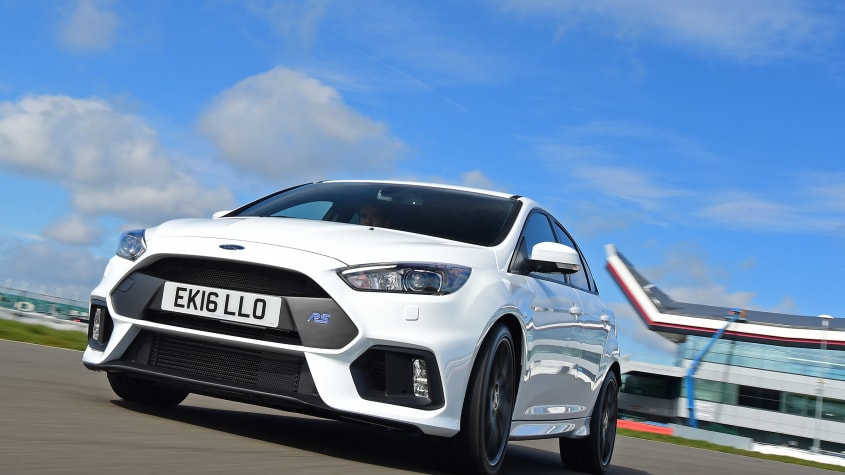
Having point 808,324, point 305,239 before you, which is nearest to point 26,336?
point 305,239

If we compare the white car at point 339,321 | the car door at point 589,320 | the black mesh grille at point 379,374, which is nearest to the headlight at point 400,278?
the white car at point 339,321

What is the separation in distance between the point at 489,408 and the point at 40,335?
1083 cm

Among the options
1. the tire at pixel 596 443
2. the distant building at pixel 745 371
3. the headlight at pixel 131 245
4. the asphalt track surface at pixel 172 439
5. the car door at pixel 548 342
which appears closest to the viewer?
the asphalt track surface at pixel 172 439

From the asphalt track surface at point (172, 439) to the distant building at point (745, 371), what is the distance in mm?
58585

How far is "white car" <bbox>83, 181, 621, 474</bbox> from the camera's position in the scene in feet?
16.2

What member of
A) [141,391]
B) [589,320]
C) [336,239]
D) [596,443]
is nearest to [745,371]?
[596,443]

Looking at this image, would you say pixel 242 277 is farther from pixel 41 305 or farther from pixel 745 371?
pixel 745 371

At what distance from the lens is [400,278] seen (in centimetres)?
500

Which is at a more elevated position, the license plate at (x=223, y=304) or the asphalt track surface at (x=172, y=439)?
the license plate at (x=223, y=304)

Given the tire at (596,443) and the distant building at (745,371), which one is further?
the distant building at (745,371)

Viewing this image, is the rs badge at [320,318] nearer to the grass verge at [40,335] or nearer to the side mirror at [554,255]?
the side mirror at [554,255]

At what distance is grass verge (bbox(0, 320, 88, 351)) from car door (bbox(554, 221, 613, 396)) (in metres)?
8.09

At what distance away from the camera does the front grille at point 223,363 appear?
5004 mm

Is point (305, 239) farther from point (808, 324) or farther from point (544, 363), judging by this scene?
point (808, 324)
